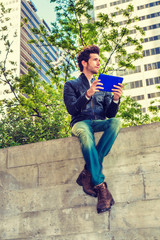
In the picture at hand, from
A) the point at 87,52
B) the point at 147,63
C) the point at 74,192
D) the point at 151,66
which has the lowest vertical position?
the point at 74,192

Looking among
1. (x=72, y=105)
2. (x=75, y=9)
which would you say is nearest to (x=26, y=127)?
(x=72, y=105)

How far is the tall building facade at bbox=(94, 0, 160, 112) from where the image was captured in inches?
2376

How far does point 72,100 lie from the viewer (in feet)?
15.1

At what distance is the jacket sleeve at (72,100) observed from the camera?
4.31 metres

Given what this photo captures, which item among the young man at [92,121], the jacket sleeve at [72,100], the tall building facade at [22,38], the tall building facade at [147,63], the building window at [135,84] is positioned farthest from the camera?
the tall building facade at [22,38]

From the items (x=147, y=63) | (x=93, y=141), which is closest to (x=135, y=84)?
(x=147, y=63)

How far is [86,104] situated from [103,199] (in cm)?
156

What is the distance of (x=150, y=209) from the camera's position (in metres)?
3.88

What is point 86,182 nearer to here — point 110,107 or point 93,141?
point 93,141

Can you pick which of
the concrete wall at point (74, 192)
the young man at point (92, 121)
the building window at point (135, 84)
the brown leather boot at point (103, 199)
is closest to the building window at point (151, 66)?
the building window at point (135, 84)

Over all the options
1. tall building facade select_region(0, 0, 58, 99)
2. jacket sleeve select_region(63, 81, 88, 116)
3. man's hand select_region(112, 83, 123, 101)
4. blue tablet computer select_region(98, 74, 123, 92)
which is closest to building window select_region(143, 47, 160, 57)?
tall building facade select_region(0, 0, 58, 99)

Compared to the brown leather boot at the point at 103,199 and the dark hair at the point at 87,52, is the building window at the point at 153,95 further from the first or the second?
the brown leather boot at the point at 103,199

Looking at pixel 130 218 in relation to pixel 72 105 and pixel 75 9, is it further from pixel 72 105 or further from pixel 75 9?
pixel 75 9

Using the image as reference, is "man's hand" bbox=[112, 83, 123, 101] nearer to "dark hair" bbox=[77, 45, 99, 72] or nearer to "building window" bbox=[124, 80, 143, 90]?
"dark hair" bbox=[77, 45, 99, 72]
